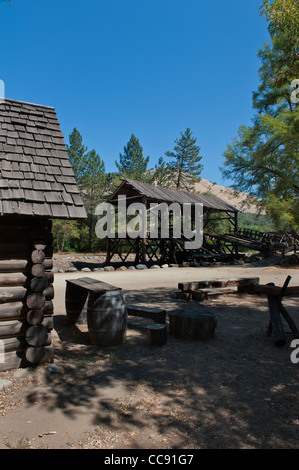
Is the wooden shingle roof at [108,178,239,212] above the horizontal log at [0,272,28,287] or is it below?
above

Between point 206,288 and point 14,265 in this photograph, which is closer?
point 14,265

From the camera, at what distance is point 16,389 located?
149 inches

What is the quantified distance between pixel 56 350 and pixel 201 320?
2538mm

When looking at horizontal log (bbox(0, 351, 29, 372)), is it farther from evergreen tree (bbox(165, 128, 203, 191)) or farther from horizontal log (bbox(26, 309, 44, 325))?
evergreen tree (bbox(165, 128, 203, 191))

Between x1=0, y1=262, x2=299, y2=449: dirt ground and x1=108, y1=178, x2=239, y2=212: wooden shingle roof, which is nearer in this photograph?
x1=0, y1=262, x2=299, y2=449: dirt ground

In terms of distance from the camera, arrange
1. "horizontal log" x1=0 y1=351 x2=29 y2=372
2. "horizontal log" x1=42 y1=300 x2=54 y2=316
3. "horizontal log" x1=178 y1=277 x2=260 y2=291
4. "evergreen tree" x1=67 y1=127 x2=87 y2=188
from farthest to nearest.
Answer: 1. "evergreen tree" x1=67 y1=127 x2=87 y2=188
2. "horizontal log" x1=178 y1=277 x2=260 y2=291
3. "horizontal log" x1=42 y1=300 x2=54 y2=316
4. "horizontal log" x1=0 y1=351 x2=29 y2=372

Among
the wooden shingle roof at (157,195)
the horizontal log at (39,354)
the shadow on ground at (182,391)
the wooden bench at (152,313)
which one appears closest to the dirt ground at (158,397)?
the shadow on ground at (182,391)

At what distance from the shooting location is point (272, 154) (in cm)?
2300

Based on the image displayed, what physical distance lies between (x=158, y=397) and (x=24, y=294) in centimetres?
235

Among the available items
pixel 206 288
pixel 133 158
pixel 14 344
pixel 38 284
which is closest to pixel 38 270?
pixel 38 284

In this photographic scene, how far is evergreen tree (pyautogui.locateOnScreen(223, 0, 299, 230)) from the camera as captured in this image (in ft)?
65.1

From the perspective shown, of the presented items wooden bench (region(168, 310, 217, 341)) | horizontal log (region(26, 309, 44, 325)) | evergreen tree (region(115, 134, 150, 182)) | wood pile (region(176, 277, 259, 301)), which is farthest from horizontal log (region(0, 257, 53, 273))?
evergreen tree (region(115, 134, 150, 182))

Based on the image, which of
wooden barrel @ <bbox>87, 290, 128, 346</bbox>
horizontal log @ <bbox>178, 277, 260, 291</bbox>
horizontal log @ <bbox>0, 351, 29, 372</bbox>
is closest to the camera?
horizontal log @ <bbox>0, 351, 29, 372</bbox>

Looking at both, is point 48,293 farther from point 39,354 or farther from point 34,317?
point 39,354
